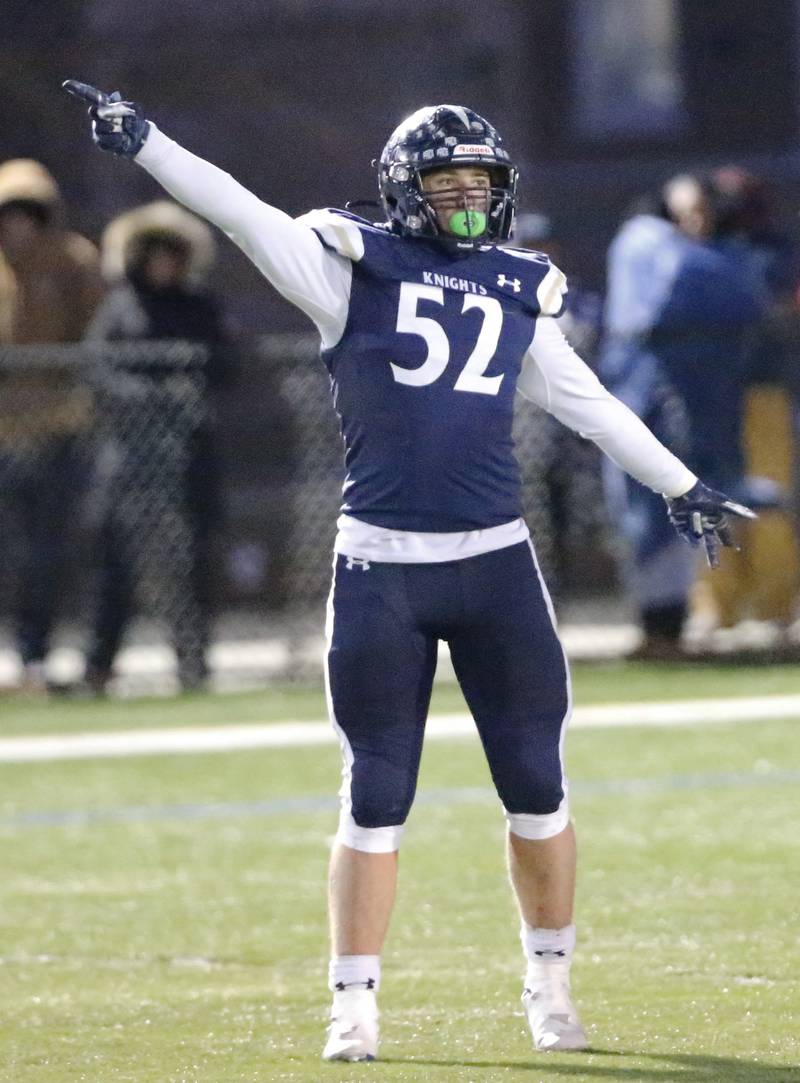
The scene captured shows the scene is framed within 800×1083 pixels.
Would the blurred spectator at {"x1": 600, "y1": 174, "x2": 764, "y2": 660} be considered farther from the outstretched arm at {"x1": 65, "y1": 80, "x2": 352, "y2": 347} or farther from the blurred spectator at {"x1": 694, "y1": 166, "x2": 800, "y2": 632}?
the outstretched arm at {"x1": 65, "y1": 80, "x2": 352, "y2": 347}

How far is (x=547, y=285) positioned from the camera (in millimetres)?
4938

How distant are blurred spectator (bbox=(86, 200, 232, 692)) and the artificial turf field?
188 cm

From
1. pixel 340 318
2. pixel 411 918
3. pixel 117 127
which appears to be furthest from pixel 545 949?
pixel 117 127

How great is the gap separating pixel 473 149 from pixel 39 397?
21.6 ft

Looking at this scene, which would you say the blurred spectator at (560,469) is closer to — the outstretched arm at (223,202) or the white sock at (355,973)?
the outstretched arm at (223,202)

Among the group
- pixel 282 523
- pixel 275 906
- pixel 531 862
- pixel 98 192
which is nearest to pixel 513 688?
pixel 531 862

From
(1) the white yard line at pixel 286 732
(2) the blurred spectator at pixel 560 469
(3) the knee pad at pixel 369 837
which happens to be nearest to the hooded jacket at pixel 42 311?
(1) the white yard line at pixel 286 732

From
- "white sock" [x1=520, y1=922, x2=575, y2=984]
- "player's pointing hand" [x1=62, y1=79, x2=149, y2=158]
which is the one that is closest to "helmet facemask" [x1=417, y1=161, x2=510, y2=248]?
"player's pointing hand" [x1=62, y1=79, x2=149, y2=158]

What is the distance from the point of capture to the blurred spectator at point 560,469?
11.1m

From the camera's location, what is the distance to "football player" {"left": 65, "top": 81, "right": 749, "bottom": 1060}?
4.70 metres

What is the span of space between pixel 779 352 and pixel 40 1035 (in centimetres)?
713

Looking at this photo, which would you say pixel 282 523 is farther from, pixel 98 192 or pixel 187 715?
pixel 187 715

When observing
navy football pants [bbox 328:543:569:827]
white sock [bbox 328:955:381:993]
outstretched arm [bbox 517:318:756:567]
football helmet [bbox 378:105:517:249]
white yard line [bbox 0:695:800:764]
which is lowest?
white yard line [bbox 0:695:800:764]

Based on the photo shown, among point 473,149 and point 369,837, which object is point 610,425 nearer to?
point 473,149
